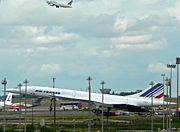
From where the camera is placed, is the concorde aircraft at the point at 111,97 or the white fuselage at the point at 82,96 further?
the concorde aircraft at the point at 111,97

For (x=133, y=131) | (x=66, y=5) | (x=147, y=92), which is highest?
(x=66, y=5)

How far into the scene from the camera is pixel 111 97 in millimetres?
118312

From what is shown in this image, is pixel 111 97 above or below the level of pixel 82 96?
below

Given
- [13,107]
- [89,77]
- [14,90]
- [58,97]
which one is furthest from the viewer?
[13,107]

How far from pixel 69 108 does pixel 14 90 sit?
63.2 m

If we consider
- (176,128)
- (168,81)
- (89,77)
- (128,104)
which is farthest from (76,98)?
(89,77)

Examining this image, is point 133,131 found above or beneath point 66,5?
beneath

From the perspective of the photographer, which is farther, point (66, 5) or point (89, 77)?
point (66, 5)

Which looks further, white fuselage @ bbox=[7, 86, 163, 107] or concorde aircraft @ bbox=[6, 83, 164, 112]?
concorde aircraft @ bbox=[6, 83, 164, 112]

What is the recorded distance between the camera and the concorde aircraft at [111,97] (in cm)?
11256

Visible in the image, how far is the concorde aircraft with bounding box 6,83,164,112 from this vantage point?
112562mm

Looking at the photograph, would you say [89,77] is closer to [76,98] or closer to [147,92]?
[76,98]

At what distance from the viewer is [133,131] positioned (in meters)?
78.6

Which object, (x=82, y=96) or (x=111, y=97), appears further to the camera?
(x=111, y=97)
